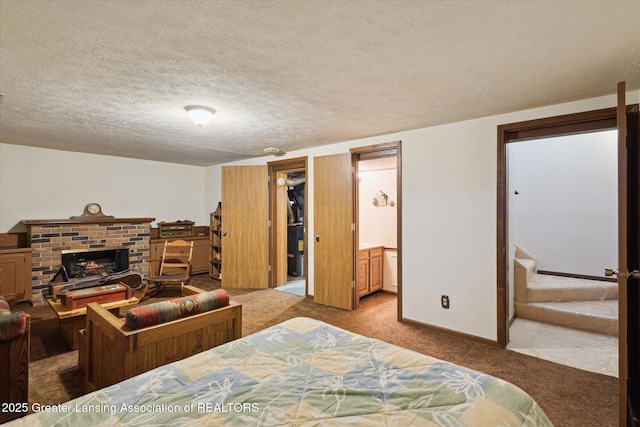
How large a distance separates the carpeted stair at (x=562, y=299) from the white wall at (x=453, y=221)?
114cm

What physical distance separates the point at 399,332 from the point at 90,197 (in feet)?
17.7

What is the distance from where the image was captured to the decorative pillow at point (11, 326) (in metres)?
1.76

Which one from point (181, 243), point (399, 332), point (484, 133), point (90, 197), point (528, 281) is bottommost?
point (399, 332)

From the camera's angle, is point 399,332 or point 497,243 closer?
point 497,243

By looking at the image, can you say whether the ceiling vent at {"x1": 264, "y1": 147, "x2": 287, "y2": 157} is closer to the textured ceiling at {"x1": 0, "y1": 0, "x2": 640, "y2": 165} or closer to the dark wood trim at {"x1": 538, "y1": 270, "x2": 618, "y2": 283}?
the textured ceiling at {"x1": 0, "y1": 0, "x2": 640, "y2": 165}

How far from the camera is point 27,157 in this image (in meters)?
4.51

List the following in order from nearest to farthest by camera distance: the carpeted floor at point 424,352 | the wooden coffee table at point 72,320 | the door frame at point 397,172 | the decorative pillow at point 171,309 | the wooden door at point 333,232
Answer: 1. the decorative pillow at point 171,309
2. the carpeted floor at point 424,352
3. the wooden coffee table at point 72,320
4. the door frame at point 397,172
5. the wooden door at point 333,232

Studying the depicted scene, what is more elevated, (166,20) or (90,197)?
(166,20)

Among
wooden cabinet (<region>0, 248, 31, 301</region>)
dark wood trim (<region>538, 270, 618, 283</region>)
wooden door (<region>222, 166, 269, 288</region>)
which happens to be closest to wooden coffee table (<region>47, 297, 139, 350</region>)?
wooden cabinet (<region>0, 248, 31, 301</region>)

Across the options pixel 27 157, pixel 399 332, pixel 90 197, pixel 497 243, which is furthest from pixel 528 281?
pixel 27 157

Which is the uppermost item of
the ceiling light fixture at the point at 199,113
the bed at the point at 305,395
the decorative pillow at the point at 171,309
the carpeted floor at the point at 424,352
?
the ceiling light fixture at the point at 199,113

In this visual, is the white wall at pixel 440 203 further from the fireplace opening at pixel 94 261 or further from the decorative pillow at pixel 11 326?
the decorative pillow at pixel 11 326

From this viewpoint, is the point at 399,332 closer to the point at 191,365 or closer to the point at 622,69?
the point at 191,365

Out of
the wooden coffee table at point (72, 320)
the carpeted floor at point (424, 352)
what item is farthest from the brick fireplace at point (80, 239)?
the wooden coffee table at point (72, 320)
